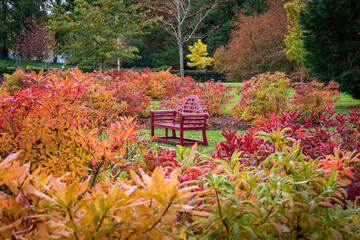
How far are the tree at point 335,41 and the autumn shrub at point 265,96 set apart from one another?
13.0 ft

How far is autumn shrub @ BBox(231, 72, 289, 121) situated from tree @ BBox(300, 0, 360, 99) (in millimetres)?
3958

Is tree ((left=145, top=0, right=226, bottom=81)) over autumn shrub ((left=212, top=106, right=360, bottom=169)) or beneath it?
over

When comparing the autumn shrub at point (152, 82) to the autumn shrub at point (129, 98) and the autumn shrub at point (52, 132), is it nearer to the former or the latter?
the autumn shrub at point (129, 98)

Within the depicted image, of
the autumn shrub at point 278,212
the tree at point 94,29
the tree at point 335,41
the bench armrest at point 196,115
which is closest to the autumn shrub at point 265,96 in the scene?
the bench armrest at point 196,115

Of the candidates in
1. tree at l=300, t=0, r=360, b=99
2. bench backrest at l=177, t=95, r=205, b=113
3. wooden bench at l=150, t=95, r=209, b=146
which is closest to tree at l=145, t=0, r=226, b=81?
tree at l=300, t=0, r=360, b=99

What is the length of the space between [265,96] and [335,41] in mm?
5093

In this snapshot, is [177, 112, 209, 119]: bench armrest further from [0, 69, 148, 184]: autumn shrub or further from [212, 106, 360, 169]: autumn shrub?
[0, 69, 148, 184]: autumn shrub

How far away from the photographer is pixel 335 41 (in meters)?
12.1

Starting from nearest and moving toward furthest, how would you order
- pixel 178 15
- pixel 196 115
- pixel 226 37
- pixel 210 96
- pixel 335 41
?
pixel 196 115, pixel 210 96, pixel 335 41, pixel 178 15, pixel 226 37

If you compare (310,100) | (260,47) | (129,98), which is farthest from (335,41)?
(260,47)

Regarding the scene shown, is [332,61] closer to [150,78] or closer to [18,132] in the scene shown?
[150,78]

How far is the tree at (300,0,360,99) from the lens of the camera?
11.5 m

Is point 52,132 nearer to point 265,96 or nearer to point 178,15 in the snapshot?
point 265,96

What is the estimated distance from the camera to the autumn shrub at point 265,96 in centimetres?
885
